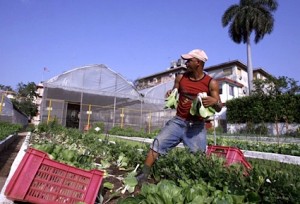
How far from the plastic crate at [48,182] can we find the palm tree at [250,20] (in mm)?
40438

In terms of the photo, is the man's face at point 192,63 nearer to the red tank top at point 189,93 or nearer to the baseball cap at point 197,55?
the baseball cap at point 197,55

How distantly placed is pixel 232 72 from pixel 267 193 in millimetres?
53703

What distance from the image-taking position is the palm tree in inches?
1609

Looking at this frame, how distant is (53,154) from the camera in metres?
3.71

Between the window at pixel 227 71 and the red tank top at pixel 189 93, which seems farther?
the window at pixel 227 71

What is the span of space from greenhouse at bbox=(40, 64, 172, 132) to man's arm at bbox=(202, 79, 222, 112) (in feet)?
62.3

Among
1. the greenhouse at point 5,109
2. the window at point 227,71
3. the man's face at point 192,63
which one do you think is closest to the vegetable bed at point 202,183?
the man's face at point 192,63

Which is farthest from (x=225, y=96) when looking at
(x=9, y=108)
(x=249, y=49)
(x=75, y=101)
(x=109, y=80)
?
(x=9, y=108)

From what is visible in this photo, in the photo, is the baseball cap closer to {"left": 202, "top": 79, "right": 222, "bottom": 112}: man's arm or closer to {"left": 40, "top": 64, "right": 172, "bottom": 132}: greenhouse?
{"left": 202, "top": 79, "right": 222, "bottom": 112}: man's arm

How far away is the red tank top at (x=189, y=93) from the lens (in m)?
3.88

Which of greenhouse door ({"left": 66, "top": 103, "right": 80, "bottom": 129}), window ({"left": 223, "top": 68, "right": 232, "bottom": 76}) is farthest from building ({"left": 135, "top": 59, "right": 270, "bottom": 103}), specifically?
greenhouse door ({"left": 66, "top": 103, "right": 80, "bottom": 129})

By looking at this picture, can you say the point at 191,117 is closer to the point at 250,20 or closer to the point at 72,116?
the point at 72,116

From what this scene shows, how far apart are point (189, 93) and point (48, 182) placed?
222 centimetres

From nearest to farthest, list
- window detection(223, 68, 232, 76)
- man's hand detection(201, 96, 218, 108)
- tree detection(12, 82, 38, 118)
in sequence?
1. man's hand detection(201, 96, 218, 108)
2. window detection(223, 68, 232, 76)
3. tree detection(12, 82, 38, 118)
